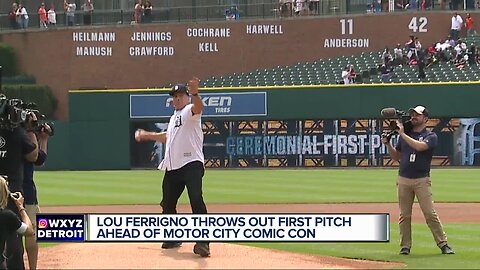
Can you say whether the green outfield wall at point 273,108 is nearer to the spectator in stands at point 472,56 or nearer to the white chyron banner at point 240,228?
the spectator in stands at point 472,56

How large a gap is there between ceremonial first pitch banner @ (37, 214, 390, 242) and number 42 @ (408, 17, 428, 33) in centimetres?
3451

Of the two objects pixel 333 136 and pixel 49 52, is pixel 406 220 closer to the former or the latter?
pixel 333 136

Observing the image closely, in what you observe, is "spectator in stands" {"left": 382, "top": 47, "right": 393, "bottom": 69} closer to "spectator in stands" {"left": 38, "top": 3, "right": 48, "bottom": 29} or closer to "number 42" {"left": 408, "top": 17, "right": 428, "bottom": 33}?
"number 42" {"left": 408, "top": 17, "right": 428, "bottom": 33}

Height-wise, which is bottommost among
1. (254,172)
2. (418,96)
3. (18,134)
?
(254,172)

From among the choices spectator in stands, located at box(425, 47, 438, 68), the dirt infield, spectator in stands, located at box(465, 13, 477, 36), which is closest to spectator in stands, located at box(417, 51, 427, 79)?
spectator in stands, located at box(425, 47, 438, 68)

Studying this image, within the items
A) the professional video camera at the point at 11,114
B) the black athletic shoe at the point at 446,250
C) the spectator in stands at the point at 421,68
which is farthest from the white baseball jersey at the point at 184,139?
the spectator in stands at the point at 421,68

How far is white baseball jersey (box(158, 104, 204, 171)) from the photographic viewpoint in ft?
38.1

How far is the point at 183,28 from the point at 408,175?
108 feet

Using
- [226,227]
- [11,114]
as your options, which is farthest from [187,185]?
[11,114]

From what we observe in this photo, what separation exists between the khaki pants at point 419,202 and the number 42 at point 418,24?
32.1 metres

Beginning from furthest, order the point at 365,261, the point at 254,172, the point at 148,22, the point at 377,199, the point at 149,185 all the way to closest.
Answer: the point at 148,22 → the point at 254,172 → the point at 149,185 → the point at 377,199 → the point at 365,261

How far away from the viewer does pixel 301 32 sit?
4456cm

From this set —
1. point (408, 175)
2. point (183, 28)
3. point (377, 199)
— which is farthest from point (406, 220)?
point (183, 28)

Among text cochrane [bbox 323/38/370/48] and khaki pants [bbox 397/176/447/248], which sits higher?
text cochrane [bbox 323/38/370/48]
